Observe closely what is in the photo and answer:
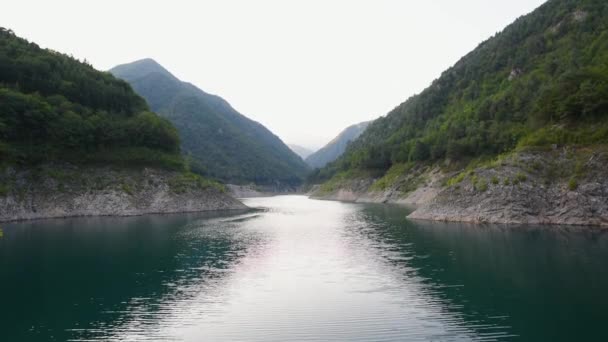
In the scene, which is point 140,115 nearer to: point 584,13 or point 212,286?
point 212,286

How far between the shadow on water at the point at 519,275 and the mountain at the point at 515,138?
613 cm

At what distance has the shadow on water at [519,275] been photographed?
1906 centimetres

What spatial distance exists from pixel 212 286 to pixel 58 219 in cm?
6128

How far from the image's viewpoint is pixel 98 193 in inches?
3354

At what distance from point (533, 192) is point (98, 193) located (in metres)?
78.5

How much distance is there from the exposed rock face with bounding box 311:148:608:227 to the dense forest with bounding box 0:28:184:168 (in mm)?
70004

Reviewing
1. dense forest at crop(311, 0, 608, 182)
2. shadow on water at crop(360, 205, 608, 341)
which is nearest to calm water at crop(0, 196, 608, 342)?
shadow on water at crop(360, 205, 608, 341)

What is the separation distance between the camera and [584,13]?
12050 centimetres

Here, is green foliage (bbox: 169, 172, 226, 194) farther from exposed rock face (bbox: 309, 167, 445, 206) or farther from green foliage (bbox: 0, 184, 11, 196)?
exposed rock face (bbox: 309, 167, 445, 206)

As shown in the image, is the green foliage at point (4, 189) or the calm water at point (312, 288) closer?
the calm water at point (312, 288)

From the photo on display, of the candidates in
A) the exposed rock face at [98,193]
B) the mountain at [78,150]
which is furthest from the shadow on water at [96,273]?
the mountain at [78,150]

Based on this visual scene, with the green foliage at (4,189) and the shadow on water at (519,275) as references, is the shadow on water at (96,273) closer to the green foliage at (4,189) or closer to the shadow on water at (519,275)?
the green foliage at (4,189)

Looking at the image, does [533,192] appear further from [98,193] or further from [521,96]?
[98,193]

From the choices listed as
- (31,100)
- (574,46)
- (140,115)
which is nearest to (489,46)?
(574,46)
